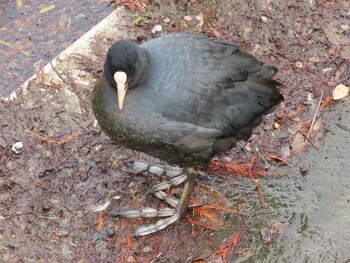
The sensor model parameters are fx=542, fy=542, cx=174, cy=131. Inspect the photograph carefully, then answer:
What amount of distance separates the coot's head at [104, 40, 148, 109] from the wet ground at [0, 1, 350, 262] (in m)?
1.14

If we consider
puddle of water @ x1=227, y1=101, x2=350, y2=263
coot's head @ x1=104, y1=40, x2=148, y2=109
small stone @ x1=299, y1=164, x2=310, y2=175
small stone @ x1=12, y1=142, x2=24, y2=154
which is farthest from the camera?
small stone @ x1=12, y1=142, x2=24, y2=154

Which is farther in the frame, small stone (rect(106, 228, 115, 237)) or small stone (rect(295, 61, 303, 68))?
small stone (rect(295, 61, 303, 68))

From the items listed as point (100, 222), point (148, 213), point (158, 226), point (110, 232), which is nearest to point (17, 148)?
point (100, 222)

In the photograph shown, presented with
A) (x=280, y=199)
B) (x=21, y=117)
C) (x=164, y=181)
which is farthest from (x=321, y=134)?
(x=21, y=117)

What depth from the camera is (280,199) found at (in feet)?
13.9

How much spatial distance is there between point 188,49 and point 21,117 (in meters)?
1.78

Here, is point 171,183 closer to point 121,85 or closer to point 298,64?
point 121,85

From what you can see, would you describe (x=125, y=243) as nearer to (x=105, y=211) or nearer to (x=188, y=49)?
(x=105, y=211)

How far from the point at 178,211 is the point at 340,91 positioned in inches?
69.7

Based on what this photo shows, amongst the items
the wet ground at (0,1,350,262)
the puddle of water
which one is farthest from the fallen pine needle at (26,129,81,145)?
the puddle of water

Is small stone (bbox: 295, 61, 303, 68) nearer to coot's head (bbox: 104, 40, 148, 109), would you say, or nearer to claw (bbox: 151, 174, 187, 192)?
claw (bbox: 151, 174, 187, 192)

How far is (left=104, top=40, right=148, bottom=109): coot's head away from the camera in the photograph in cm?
Result: 344

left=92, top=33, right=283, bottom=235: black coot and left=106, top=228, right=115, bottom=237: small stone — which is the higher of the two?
left=92, top=33, right=283, bottom=235: black coot

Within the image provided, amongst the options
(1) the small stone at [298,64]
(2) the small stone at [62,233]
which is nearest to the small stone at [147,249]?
(2) the small stone at [62,233]
